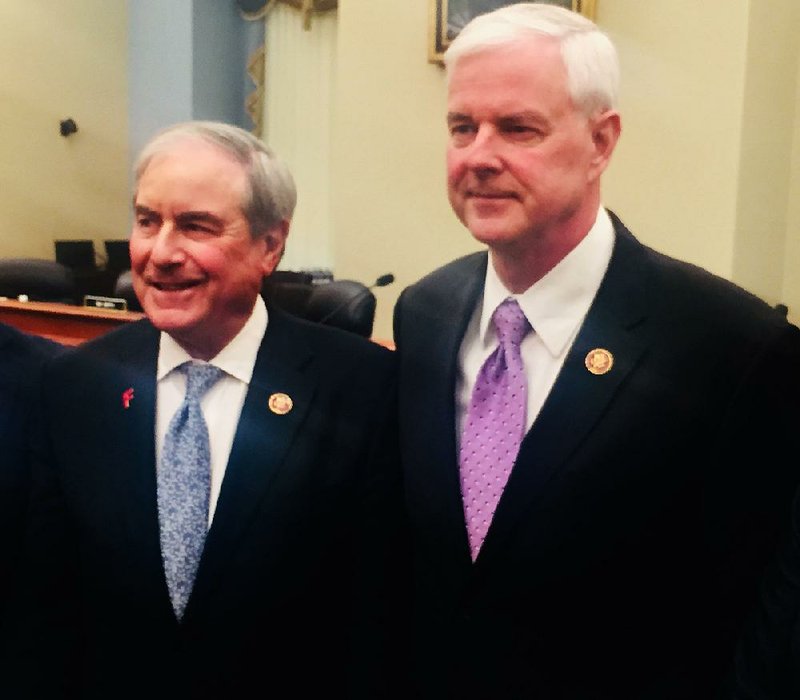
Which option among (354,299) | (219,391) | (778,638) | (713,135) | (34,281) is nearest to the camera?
(778,638)

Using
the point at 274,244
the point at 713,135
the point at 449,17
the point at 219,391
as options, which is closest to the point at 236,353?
the point at 219,391

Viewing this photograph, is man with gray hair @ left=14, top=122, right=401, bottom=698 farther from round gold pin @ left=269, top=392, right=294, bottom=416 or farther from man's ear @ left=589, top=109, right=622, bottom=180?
man's ear @ left=589, top=109, right=622, bottom=180

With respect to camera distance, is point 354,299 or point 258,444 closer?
point 258,444

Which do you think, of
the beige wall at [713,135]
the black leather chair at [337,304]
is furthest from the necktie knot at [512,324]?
the beige wall at [713,135]

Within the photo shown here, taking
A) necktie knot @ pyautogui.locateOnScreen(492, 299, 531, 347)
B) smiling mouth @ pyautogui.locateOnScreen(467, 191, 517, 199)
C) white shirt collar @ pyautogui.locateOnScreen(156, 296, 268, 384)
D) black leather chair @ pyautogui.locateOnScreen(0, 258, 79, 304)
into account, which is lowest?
black leather chair @ pyautogui.locateOnScreen(0, 258, 79, 304)

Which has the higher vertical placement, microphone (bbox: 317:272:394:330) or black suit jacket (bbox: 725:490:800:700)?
microphone (bbox: 317:272:394:330)

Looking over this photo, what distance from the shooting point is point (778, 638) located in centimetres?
109

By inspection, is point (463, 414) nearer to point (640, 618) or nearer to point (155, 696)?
point (640, 618)

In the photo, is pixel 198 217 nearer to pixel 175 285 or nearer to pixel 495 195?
pixel 175 285

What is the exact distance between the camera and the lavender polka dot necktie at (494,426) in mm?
1291

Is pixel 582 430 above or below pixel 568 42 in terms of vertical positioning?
below

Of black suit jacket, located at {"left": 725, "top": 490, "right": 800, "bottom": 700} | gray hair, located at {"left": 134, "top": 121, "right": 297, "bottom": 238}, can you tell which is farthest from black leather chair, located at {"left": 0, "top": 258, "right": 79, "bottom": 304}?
black suit jacket, located at {"left": 725, "top": 490, "right": 800, "bottom": 700}

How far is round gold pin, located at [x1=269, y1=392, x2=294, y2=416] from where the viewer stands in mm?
1394

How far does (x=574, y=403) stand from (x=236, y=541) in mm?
535
